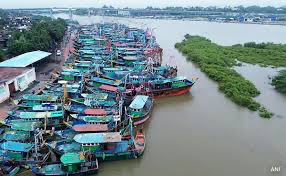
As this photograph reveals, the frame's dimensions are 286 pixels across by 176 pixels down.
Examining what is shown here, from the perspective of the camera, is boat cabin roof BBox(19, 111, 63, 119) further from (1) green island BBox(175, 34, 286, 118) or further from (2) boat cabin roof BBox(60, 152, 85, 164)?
(1) green island BBox(175, 34, 286, 118)

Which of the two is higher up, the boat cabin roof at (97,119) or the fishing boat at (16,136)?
the boat cabin roof at (97,119)

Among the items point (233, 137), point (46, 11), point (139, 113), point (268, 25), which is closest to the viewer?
point (233, 137)

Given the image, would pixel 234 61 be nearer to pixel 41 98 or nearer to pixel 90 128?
pixel 41 98

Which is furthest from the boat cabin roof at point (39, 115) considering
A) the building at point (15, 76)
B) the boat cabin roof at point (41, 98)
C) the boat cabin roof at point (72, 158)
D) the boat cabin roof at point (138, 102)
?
the boat cabin roof at point (138, 102)

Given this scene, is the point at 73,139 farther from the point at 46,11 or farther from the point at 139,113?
the point at 46,11

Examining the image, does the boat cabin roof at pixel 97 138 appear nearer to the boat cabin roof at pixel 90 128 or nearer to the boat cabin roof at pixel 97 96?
the boat cabin roof at pixel 90 128

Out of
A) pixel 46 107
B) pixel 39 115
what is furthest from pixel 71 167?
pixel 46 107

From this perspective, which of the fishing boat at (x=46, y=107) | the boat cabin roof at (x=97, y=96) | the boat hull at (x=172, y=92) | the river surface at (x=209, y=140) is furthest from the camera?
the boat hull at (x=172, y=92)

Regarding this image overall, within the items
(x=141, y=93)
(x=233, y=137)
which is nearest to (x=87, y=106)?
(x=141, y=93)
